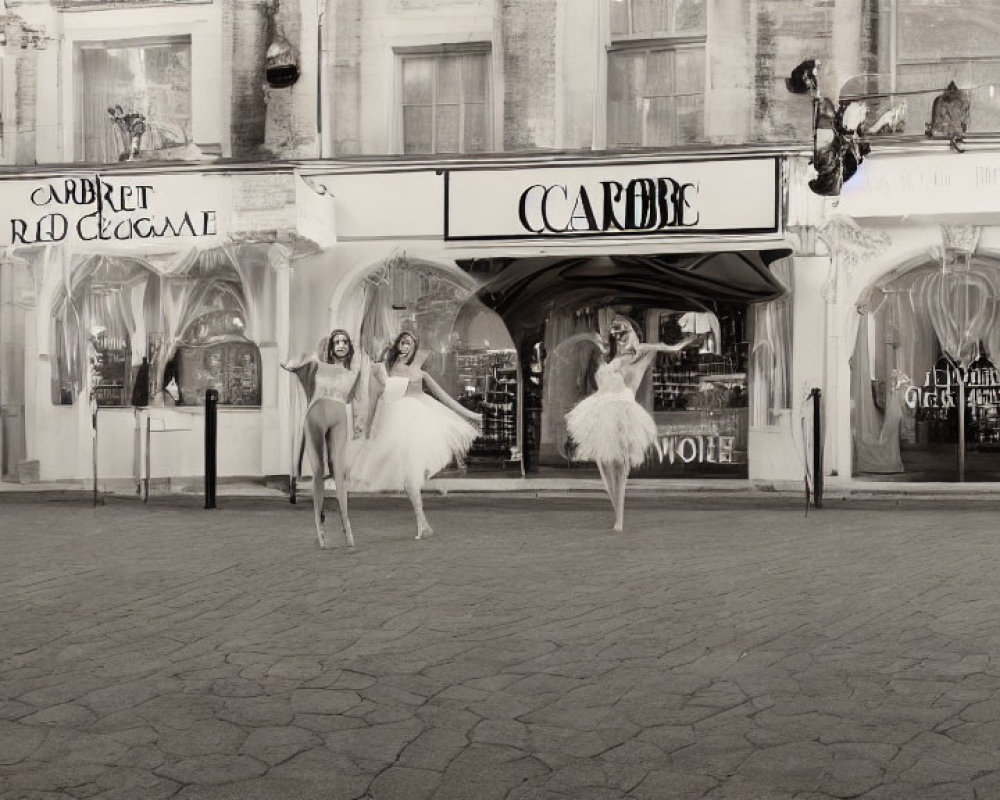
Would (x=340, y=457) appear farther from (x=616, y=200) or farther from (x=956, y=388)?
(x=956, y=388)

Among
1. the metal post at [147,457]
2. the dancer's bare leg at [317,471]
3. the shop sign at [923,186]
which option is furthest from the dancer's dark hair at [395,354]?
the shop sign at [923,186]

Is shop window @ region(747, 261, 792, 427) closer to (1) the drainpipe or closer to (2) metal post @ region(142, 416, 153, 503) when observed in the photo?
(1) the drainpipe

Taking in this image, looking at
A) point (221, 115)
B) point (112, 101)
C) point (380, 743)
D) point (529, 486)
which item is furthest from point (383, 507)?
point (380, 743)

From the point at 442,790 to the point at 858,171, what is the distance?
12624mm

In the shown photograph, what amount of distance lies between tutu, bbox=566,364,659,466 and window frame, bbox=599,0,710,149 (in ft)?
16.7

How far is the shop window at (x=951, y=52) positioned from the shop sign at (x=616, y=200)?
79.4 inches

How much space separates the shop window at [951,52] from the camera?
52.0ft

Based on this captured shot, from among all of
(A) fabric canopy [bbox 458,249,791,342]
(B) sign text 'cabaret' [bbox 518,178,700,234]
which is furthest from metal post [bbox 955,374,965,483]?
(B) sign text 'cabaret' [bbox 518,178,700,234]

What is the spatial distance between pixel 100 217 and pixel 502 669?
12.0m

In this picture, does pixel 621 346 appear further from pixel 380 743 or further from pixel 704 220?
pixel 380 743

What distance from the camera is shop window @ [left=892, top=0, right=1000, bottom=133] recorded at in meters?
15.9

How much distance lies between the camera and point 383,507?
15.0 m

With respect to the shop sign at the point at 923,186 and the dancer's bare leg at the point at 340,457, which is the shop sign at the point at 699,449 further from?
the dancer's bare leg at the point at 340,457

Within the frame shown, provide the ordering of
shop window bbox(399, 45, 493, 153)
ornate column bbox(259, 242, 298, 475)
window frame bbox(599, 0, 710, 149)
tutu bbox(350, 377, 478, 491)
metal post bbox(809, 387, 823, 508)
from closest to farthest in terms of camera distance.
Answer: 1. tutu bbox(350, 377, 478, 491)
2. metal post bbox(809, 387, 823, 508)
3. window frame bbox(599, 0, 710, 149)
4. ornate column bbox(259, 242, 298, 475)
5. shop window bbox(399, 45, 493, 153)
